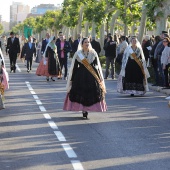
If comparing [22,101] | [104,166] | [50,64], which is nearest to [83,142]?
[104,166]

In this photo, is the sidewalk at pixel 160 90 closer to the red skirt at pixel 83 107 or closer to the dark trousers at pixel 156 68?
the dark trousers at pixel 156 68

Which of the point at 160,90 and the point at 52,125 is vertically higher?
the point at 52,125

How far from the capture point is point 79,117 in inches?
629

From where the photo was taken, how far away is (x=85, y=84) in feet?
52.4

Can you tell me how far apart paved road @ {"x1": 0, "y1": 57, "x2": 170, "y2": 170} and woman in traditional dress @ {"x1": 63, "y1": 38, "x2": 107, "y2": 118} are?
11.6 inches

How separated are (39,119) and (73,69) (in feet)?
4.60

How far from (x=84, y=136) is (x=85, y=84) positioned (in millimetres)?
3130

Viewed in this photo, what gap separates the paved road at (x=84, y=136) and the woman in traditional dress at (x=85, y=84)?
0.97 feet

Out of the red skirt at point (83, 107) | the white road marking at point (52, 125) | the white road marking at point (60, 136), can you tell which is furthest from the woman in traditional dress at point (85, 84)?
the white road marking at point (60, 136)

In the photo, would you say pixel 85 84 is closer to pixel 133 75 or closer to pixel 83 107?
pixel 83 107

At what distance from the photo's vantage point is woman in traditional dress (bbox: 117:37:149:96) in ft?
71.9

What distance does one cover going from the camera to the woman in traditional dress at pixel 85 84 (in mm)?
15789

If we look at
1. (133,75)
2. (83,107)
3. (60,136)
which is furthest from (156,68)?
(60,136)

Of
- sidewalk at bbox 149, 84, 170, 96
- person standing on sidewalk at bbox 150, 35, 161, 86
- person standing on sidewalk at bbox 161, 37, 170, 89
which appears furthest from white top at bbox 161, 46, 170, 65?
person standing on sidewalk at bbox 150, 35, 161, 86
